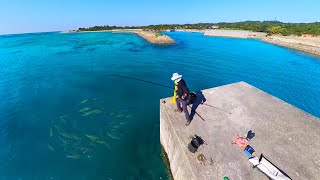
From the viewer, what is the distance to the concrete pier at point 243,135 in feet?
17.7

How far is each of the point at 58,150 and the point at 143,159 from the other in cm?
507

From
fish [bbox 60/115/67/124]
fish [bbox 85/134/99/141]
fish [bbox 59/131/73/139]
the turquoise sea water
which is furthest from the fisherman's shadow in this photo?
fish [bbox 60/115/67/124]

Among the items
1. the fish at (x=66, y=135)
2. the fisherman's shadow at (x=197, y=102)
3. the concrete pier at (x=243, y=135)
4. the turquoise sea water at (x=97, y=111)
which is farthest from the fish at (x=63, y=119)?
the fisherman's shadow at (x=197, y=102)

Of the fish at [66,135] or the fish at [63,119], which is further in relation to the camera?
the fish at [63,119]

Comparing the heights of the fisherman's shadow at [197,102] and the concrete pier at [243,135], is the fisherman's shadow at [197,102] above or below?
above

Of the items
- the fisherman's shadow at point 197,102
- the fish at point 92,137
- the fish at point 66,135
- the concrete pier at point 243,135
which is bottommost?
the fish at point 92,137

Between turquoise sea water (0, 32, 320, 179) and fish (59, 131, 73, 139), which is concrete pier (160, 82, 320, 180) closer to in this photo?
turquoise sea water (0, 32, 320, 179)

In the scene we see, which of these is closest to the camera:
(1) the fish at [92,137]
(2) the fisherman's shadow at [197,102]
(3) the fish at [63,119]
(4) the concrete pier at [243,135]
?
(4) the concrete pier at [243,135]

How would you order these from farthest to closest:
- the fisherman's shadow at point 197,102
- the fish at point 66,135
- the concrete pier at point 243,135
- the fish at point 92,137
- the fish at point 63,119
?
1. the fish at point 63,119
2. the fish at point 66,135
3. the fish at point 92,137
4. the fisherman's shadow at point 197,102
5. the concrete pier at point 243,135

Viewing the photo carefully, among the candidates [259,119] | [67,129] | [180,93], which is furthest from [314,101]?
[67,129]

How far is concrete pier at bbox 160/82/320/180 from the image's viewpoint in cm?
539

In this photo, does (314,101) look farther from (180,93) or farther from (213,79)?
(180,93)

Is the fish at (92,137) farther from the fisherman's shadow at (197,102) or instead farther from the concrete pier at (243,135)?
the fisherman's shadow at (197,102)

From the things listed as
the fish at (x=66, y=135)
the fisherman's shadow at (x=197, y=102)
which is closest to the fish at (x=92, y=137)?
the fish at (x=66, y=135)
